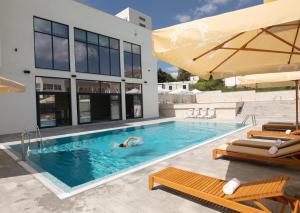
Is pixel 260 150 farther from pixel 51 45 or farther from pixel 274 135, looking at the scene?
pixel 51 45

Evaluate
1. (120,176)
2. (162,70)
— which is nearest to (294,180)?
(120,176)

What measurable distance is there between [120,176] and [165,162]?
1.46 m

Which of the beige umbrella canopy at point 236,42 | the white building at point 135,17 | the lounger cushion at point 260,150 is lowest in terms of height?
the lounger cushion at point 260,150

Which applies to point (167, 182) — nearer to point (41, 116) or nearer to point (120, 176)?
point (120, 176)

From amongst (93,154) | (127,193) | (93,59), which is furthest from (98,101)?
(127,193)

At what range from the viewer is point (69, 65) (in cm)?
1534

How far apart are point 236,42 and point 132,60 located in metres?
17.0

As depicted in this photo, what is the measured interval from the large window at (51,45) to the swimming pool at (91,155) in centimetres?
586

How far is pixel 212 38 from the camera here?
2.17m

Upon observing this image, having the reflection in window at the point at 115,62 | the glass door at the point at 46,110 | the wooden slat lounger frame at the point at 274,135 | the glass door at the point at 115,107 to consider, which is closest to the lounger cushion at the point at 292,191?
the wooden slat lounger frame at the point at 274,135

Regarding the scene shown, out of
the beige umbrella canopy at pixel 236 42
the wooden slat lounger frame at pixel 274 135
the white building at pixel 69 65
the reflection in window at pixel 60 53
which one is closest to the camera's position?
the beige umbrella canopy at pixel 236 42

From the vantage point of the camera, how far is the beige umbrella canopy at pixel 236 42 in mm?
1975

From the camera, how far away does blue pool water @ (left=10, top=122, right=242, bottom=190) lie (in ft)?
20.3

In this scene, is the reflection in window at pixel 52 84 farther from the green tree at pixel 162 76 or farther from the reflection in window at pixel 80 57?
the green tree at pixel 162 76
